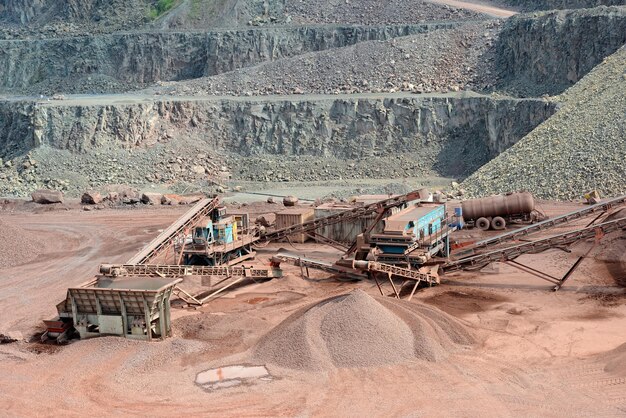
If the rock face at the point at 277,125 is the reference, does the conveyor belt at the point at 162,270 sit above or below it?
below

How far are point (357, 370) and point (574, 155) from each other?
25282 mm

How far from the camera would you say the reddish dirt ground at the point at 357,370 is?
789 inches

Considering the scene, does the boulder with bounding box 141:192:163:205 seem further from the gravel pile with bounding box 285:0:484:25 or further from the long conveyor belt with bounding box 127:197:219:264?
the gravel pile with bounding box 285:0:484:25

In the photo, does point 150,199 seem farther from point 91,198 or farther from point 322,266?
point 322,266

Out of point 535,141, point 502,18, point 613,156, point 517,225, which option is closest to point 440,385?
point 517,225

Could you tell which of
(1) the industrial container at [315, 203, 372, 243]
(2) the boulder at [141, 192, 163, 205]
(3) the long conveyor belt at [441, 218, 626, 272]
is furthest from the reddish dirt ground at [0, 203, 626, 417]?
(2) the boulder at [141, 192, 163, 205]

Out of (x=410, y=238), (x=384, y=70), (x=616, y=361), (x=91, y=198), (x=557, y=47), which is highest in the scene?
(x=557, y=47)

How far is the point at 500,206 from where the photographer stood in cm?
3878

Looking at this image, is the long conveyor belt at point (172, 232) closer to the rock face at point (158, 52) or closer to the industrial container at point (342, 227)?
the industrial container at point (342, 227)

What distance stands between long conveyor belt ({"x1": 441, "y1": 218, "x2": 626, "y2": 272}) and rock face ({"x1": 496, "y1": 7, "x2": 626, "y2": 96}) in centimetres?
3128

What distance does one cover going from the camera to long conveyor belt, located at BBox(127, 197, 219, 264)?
1151 inches

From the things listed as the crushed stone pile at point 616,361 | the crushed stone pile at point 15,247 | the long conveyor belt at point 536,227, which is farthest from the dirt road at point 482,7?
the crushed stone pile at point 616,361

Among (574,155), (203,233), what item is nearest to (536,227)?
(203,233)

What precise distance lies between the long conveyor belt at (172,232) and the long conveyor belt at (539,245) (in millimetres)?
9022
